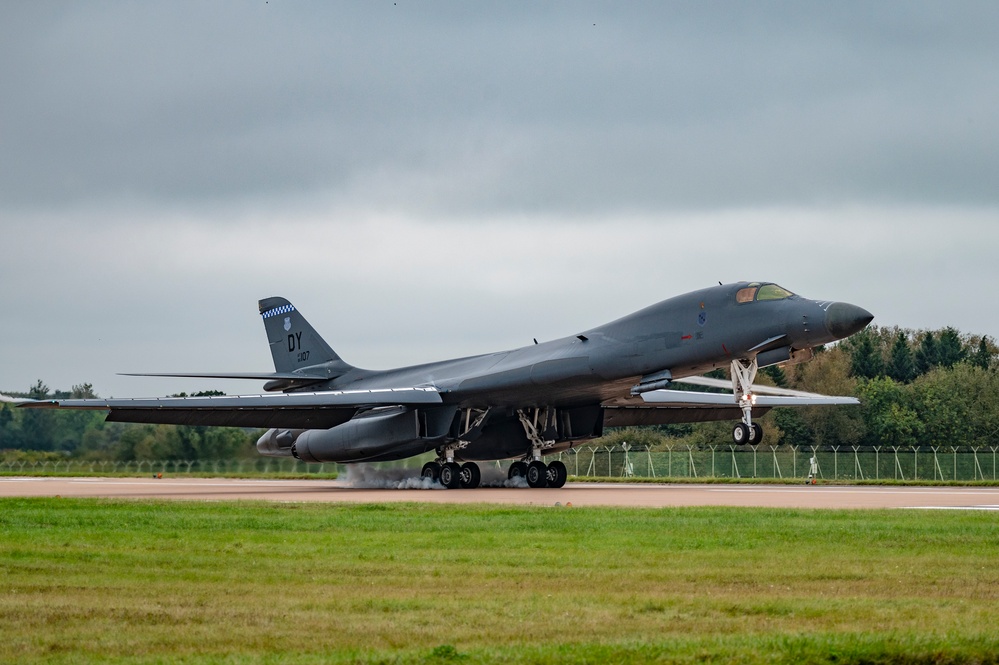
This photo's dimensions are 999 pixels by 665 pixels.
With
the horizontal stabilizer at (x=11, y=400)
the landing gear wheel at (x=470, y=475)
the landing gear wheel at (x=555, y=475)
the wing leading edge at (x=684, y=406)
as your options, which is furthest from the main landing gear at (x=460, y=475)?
the horizontal stabilizer at (x=11, y=400)

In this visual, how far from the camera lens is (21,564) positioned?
10.7 meters

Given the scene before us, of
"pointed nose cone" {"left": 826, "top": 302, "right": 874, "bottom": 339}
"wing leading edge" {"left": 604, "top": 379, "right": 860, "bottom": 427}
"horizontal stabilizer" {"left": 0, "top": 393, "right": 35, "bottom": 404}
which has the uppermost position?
"pointed nose cone" {"left": 826, "top": 302, "right": 874, "bottom": 339}

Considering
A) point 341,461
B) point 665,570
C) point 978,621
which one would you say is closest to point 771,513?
point 665,570

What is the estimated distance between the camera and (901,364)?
7350 cm

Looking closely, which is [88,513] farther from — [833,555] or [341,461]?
[341,461]

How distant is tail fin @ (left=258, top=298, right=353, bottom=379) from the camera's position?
34.0 metres

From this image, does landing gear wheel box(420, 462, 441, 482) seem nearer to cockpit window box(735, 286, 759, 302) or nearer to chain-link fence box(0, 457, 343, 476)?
chain-link fence box(0, 457, 343, 476)

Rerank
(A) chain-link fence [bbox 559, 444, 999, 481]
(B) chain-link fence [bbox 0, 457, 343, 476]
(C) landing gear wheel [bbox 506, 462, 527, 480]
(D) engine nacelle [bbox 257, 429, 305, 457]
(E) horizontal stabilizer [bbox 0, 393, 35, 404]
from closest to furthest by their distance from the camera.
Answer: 1. (E) horizontal stabilizer [bbox 0, 393, 35, 404]
2. (C) landing gear wheel [bbox 506, 462, 527, 480]
3. (D) engine nacelle [bbox 257, 429, 305, 457]
4. (B) chain-link fence [bbox 0, 457, 343, 476]
5. (A) chain-link fence [bbox 559, 444, 999, 481]

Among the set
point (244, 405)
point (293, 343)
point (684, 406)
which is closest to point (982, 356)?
point (684, 406)

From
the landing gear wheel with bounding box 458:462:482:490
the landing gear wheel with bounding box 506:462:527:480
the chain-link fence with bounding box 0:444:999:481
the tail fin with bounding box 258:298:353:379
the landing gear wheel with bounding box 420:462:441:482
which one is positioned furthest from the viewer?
the chain-link fence with bounding box 0:444:999:481

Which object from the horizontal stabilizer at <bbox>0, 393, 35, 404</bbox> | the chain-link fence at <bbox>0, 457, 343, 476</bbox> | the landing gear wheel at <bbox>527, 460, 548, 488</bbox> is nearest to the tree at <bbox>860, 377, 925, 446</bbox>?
the chain-link fence at <bbox>0, 457, 343, 476</bbox>

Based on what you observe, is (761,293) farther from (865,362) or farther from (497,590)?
(865,362)

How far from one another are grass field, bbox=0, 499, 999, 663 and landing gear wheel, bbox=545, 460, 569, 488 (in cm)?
1216

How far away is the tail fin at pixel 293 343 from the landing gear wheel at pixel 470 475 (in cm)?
664
